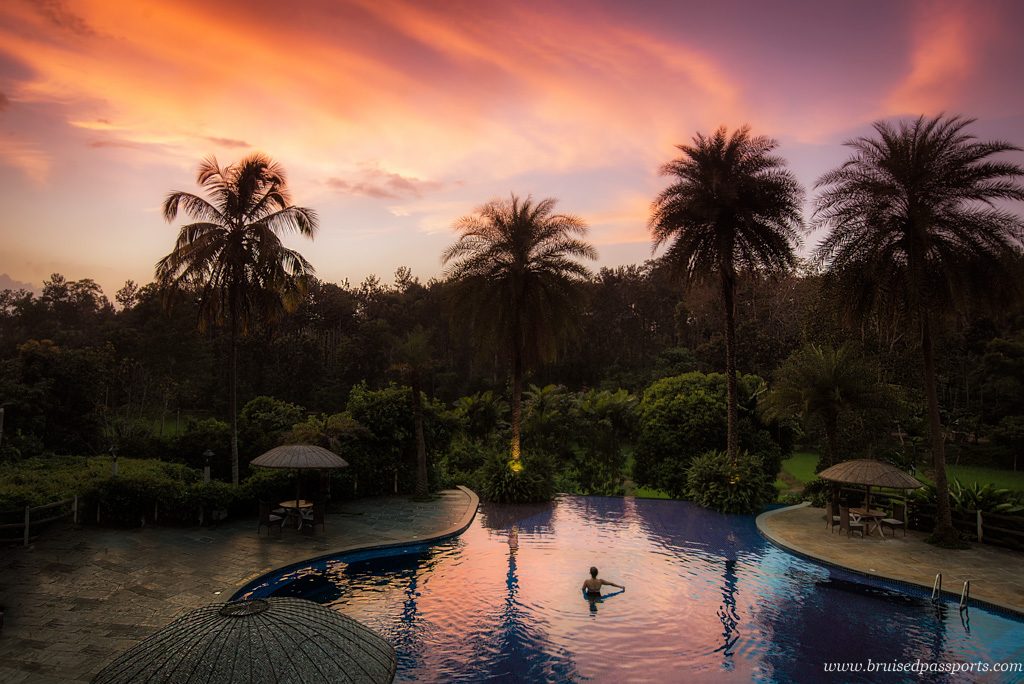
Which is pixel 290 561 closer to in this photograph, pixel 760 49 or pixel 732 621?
pixel 732 621

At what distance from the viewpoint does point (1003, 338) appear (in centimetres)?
3800

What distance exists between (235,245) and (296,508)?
8.96 meters

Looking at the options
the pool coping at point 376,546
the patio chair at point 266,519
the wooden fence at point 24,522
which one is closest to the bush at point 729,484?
the pool coping at point 376,546

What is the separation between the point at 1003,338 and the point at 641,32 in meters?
36.2

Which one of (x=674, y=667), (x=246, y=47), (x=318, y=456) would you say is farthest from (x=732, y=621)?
(x=246, y=47)

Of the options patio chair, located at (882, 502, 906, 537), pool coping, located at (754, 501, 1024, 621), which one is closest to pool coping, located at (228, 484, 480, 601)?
pool coping, located at (754, 501, 1024, 621)

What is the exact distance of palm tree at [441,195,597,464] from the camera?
22422 millimetres

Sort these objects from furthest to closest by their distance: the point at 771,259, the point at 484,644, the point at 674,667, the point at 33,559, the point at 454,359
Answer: the point at 454,359
the point at 771,259
the point at 33,559
the point at 484,644
the point at 674,667

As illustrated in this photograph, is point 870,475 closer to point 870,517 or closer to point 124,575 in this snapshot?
point 870,517

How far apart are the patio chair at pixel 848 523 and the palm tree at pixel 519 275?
35.1ft

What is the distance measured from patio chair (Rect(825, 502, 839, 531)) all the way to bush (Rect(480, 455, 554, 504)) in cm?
915

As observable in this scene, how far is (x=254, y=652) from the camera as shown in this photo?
14.2 ft

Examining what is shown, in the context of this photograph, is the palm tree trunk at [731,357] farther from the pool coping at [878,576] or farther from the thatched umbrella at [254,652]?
the thatched umbrella at [254,652]

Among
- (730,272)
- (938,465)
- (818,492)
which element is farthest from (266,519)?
(938,465)
